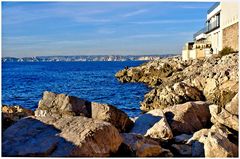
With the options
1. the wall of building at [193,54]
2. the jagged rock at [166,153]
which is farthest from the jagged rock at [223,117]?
the wall of building at [193,54]

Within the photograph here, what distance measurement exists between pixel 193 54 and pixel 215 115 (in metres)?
23.3

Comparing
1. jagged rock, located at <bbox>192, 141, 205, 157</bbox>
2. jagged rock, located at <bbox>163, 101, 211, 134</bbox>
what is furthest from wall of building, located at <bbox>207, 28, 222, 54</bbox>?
jagged rock, located at <bbox>192, 141, 205, 157</bbox>

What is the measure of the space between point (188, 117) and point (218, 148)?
227 centimetres

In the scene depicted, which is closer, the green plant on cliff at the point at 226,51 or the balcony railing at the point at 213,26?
the green plant on cliff at the point at 226,51

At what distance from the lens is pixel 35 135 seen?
448 cm

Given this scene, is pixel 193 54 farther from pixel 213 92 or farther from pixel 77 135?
pixel 77 135

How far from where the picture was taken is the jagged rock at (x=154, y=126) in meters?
5.99

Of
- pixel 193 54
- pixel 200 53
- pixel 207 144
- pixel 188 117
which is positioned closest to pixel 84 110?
pixel 188 117

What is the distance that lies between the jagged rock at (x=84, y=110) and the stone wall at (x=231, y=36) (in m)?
15.7

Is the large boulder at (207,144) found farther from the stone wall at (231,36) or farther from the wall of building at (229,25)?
the stone wall at (231,36)

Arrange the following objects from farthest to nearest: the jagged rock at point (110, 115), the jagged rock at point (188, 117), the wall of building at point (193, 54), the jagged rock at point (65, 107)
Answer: the wall of building at point (193, 54) < the jagged rock at point (188, 117) < the jagged rock at point (65, 107) < the jagged rock at point (110, 115)

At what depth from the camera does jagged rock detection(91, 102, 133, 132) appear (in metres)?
6.31

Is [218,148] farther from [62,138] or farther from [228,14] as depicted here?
[228,14]

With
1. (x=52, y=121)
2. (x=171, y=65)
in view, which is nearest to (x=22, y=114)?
(x=52, y=121)
